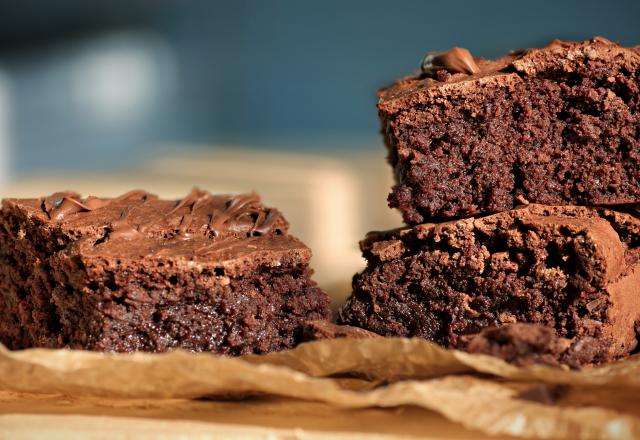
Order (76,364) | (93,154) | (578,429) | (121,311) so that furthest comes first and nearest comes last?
(93,154) → (121,311) → (76,364) → (578,429)

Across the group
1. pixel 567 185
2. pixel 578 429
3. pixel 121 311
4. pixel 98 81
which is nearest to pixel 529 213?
pixel 567 185

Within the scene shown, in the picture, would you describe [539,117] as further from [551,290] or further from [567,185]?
[551,290]

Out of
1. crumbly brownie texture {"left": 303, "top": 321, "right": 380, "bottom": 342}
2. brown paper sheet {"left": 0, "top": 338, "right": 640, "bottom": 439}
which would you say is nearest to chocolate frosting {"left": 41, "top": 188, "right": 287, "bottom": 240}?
crumbly brownie texture {"left": 303, "top": 321, "right": 380, "bottom": 342}

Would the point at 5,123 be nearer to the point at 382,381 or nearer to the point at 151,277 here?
the point at 151,277

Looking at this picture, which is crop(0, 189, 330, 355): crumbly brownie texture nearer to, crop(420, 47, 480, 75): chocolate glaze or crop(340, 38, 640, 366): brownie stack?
crop(340, 38, 640, 366): brownie stack

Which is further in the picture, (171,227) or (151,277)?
(171,227)

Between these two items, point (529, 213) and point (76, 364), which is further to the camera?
point (529, 213)

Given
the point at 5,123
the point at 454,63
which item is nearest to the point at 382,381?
the point at 454,63
